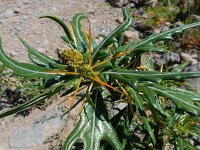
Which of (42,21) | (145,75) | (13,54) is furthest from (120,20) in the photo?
(145,75)

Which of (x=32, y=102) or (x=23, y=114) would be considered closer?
(x=32, y=102)

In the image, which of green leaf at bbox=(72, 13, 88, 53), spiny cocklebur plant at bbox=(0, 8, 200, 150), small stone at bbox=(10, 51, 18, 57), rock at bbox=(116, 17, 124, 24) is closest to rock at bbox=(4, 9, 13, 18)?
small stone at bbox=(10, 51, 18, 57)

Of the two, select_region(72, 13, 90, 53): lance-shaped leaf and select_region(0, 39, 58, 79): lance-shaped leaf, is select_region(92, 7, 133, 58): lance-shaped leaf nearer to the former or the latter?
select_region(72, 13, 90, 53): lance-shaped leaf

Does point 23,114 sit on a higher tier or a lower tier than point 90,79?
lower

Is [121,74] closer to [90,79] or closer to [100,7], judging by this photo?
[90,79]

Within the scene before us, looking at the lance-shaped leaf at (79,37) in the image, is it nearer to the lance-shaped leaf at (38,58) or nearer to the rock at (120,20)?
the lance-shaped leaf at (38,58)

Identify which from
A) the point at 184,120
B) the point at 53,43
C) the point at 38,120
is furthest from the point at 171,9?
the point at 184,120
